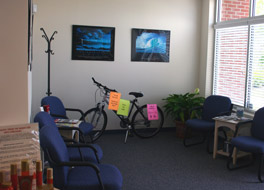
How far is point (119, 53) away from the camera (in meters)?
6.10

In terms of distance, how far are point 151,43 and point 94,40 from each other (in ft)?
3.93

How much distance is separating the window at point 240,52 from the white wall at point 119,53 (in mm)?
639

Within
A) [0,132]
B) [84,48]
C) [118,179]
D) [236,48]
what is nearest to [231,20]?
[236,48]

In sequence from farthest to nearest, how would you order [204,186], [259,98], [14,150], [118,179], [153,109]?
[153,109], [259,98], [204,186], [118,179], [14,150]

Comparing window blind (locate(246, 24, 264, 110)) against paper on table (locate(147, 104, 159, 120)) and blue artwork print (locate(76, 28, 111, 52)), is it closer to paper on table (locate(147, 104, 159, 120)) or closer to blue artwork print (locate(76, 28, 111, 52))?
paper on table (locate(147, 104, 159, 120))

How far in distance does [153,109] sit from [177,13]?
214 cm

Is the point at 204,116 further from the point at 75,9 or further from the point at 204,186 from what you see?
the point at 75,9

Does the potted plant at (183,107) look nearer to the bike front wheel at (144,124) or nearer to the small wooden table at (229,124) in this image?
the bike front wheel at (144,124)

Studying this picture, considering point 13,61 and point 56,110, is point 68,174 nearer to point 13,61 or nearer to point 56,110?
point 13,61

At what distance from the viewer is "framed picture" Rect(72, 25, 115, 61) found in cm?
580

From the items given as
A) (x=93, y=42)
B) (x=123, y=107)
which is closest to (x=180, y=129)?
(x=123, y=107)

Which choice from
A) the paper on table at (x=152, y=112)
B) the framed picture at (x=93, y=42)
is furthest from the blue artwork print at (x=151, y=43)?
the paper on table at (x=152, y=112)

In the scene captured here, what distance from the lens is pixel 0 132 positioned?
2.26 m

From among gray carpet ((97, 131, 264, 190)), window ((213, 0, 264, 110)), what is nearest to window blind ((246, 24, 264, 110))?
window ((213, 0, 264, 110))
